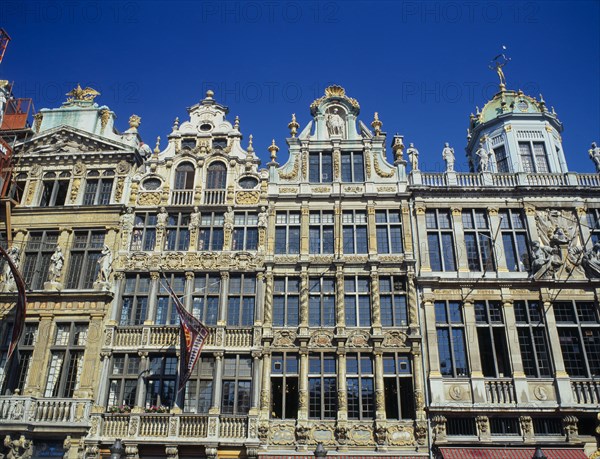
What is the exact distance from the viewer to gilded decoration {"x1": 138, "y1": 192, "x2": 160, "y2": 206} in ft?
85.0

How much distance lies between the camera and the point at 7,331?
2355 centimetres

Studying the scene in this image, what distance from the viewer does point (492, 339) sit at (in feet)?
72.4

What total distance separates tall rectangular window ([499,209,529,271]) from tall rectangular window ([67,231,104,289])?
19.6m

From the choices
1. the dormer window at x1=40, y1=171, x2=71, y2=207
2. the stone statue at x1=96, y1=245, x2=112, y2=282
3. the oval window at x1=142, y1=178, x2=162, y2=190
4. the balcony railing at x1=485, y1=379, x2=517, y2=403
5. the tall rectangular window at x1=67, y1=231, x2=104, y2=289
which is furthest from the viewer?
the dormer window at x1=40, y1=171, x2=71, y2=207

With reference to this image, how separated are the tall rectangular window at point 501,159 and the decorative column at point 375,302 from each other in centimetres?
983

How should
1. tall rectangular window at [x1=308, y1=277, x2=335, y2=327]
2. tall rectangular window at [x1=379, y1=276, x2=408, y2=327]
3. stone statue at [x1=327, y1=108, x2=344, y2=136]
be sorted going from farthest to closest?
stone statue at [x1=327, y1=108, x2=344, y2=136] < tall rectangular window at [x1=308, y1=277, x2=335, y2=327] < tall rectangular window at [x1=379, y1=276, x2=408, y2=327]

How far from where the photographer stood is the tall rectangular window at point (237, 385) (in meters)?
21.7

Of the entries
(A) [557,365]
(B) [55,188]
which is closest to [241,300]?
(B) [55,188]

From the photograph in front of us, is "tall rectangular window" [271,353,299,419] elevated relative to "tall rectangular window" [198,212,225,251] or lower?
lower

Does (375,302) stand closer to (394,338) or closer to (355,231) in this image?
(394,338)

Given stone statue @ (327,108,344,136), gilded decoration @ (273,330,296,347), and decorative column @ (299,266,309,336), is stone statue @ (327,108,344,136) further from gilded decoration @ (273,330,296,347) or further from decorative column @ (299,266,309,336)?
gilded decoration @ (273,330,296,347)

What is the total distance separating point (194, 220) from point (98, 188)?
18.8 feet

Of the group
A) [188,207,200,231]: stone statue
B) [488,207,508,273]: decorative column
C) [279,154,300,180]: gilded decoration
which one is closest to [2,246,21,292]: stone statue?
[188,207,200,231]: stone statue

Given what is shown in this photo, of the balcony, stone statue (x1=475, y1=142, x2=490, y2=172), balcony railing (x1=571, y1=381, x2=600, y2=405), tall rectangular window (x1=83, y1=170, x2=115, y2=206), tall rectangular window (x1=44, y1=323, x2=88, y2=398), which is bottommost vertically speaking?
the balcony
